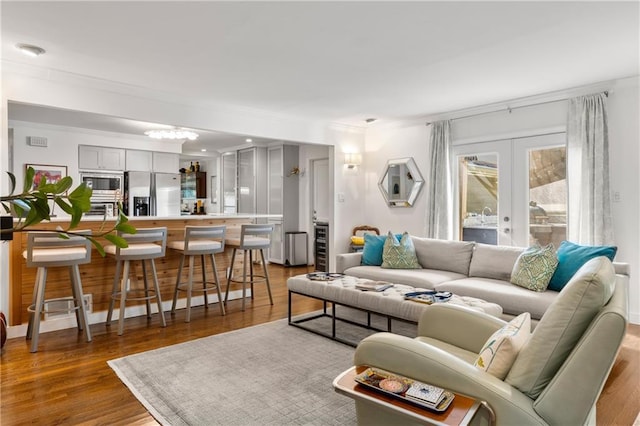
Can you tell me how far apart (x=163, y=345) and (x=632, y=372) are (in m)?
3.66

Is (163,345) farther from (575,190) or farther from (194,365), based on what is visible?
(575,190)

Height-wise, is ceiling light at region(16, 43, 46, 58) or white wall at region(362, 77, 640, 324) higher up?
ceiling light at region(16, 43, 46, 58)

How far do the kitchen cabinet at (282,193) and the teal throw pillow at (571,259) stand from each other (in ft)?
16.2

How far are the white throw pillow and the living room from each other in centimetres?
201

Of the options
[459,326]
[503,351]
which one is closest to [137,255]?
[459,326]

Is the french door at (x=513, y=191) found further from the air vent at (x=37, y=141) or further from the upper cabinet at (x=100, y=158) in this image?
the air vent at (x=37, y=141)

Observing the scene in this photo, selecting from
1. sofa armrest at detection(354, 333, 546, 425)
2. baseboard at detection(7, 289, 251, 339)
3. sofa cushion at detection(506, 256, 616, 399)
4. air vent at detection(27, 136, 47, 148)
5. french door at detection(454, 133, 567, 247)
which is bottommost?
baseboard at detection(7, 289, 251, 339)

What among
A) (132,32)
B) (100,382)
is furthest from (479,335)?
(132,32)

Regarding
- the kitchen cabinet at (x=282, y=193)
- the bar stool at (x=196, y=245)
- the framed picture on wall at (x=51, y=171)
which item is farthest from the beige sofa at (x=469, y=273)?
the framed picture on wall at (x=51, y=171)

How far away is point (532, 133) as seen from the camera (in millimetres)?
4648

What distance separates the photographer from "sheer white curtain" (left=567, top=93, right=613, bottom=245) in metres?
4.00

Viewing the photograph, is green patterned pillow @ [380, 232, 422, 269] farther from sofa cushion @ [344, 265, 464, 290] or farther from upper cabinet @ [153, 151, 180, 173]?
upper cabinet @ [153, 151, 180, 173]

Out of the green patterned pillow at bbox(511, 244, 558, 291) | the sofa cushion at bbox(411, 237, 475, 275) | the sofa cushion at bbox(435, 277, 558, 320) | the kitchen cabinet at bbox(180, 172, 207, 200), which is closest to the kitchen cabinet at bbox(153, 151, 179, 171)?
the kitchen cabinet at bbox(180, 172, 207, 200)

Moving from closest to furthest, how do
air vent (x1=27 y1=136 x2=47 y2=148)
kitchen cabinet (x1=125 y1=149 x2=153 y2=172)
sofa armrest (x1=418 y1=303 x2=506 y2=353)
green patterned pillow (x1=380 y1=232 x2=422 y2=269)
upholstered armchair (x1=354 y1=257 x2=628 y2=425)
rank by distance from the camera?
1. upholstered armchair (x1=354 y1=257 x2=628 y2=425)
2. sofa armrest (x1=418 y1=303 x2=506 y2=353)
3. green patterned pillow (x1=380 y1=232 x2=422 y2=269)
4. air vent (x1=27 y1=136 x2=47 y2=148)
5. kitchen cabinet (x1=125 y1=149 x2=153 y2=172)
